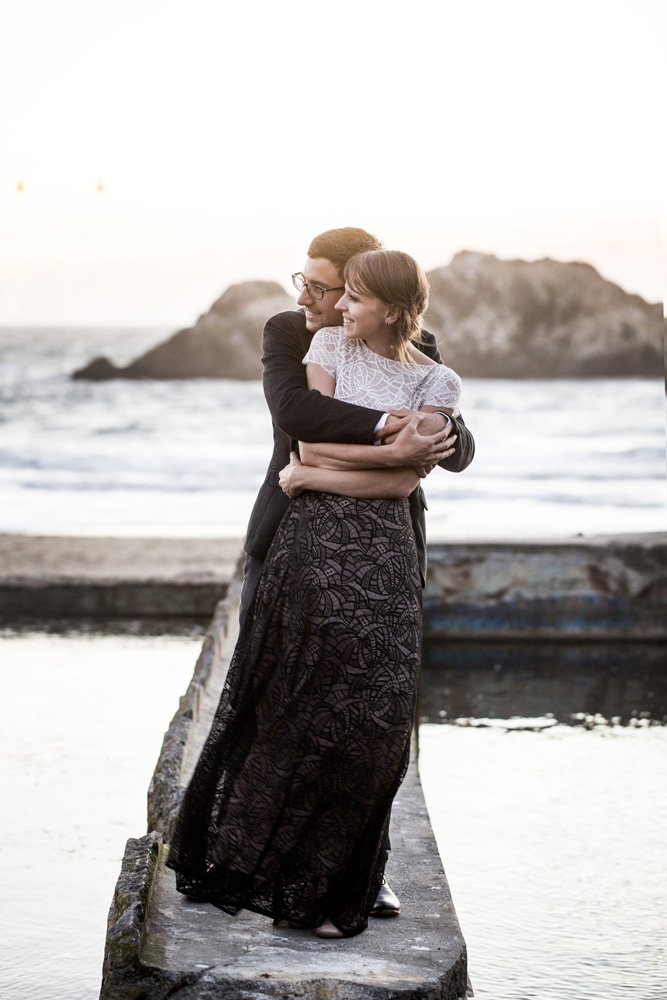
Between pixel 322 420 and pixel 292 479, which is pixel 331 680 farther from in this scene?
pixel 322 420

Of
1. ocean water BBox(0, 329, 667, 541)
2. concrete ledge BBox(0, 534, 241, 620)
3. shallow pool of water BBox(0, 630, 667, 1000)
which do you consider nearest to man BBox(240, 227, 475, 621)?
shallow pool of water BBox(0, 630, 667, 1000)

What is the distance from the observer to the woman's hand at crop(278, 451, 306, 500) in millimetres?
2584

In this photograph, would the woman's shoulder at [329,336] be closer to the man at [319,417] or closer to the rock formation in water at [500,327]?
the man at [319,417]

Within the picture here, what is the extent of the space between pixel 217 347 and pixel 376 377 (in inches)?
1017

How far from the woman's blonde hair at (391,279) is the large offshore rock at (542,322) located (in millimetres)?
25893

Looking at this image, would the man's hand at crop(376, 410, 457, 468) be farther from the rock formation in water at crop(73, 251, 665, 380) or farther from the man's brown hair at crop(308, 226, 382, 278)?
the rock formation in water at crop(73, 251, 665, 380)

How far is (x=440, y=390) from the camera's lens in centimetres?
262

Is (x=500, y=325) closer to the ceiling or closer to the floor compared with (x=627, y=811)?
closer to the ceiling

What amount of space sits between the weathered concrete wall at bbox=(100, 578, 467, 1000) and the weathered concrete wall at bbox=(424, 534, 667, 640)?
3839 mm

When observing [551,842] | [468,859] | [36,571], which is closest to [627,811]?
[551,842]

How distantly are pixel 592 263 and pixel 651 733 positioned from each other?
24.9 m

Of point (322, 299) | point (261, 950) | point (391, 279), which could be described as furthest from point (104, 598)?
point (391, 279)

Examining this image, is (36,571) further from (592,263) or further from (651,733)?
(592,263)

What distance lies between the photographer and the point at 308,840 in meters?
2.54
